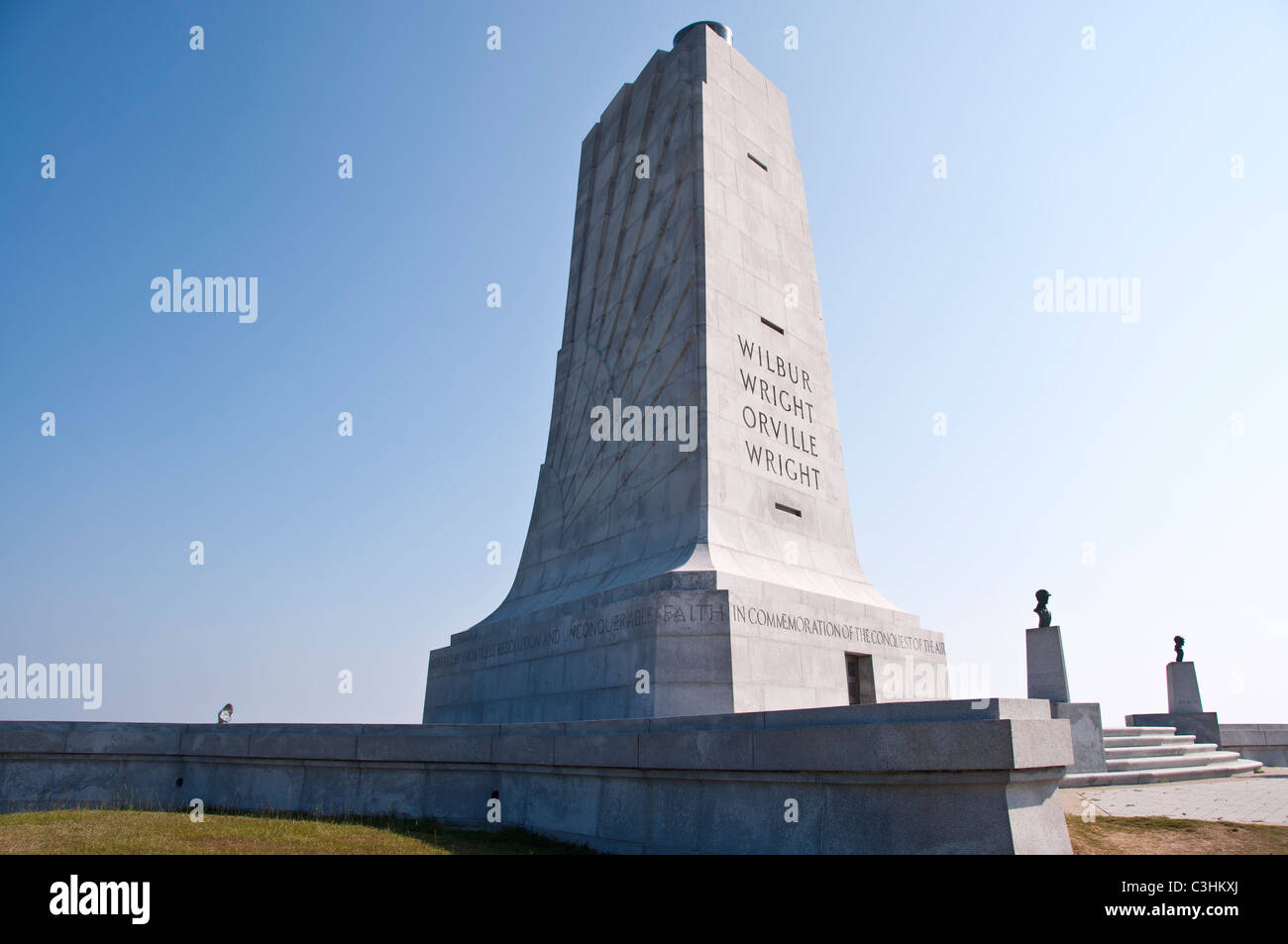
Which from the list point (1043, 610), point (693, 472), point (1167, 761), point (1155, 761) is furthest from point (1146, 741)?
point (693, 472)

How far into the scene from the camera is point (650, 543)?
553 inches

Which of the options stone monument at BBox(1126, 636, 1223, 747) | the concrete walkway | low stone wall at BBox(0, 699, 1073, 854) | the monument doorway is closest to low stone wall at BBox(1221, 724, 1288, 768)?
stone monument at BBox(1126, 636, 1223, 747)

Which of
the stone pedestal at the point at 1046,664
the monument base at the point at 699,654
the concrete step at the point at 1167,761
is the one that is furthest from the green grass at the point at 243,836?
the stone pedestal at the point at 1046,664

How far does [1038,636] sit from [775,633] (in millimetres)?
6616

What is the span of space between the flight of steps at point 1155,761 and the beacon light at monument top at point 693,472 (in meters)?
2.80

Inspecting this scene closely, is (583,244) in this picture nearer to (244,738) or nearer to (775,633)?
(775,633)

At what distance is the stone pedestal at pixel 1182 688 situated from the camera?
20.9m

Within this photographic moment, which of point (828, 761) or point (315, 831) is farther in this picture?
point (315, 831)

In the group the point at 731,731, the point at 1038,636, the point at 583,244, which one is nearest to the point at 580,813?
the point at 731,731

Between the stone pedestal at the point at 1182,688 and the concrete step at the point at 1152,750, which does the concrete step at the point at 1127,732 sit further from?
the stone pedestal at the point at 1182,688

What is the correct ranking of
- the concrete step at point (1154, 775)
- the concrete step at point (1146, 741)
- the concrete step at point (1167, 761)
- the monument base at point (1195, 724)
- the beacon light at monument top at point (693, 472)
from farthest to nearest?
the monument base at point (1195, 724)
the concrete step at point (1146, 741)
the concrete step at point (1167, 761)
the concrete step at point (1154, 775)
the beacon light at monument top at point (693, 472)

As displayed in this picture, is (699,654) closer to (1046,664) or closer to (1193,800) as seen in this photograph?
(1193,800)

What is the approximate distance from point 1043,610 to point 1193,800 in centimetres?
534

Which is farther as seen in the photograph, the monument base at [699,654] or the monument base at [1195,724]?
the monument base at [1195,724]
